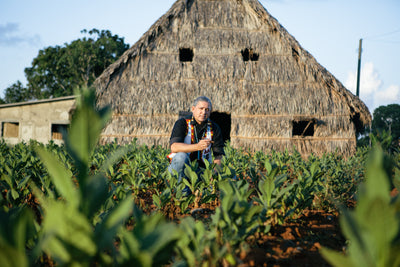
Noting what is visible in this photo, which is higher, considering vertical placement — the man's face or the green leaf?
the man's face

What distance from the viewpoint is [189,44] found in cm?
904

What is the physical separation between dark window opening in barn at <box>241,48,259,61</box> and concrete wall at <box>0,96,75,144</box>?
7611mm

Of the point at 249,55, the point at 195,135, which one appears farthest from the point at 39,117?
the point at 195,135

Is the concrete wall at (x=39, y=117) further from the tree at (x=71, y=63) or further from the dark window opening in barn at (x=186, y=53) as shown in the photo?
the tree at (x=71, y=63)

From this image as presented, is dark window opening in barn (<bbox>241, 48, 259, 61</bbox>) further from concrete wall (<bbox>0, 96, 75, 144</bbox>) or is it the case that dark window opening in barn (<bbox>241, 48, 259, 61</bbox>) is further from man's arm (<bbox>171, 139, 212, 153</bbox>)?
concrete wall (<bbox>0, 96, 75, 144</bbox>)

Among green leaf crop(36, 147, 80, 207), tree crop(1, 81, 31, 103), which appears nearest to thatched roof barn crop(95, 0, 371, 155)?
green leaf crop(36, 147, 80, 207)

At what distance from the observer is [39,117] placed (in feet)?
41.7

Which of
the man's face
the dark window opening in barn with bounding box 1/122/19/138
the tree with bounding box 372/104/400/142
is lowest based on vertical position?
the dark window opening in barn with bounding box 1/122/19/138

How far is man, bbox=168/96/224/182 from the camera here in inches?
137

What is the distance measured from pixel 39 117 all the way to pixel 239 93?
943 cm

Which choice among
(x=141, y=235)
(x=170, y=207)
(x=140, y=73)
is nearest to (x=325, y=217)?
(x=170, y=207)

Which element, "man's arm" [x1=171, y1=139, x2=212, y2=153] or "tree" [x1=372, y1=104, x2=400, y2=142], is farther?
"tree" [x1=372, y1=104, x2=400, y2=142]

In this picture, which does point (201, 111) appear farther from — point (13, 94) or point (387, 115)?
point (387, 115)

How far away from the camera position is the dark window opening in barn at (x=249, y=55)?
357 inches
